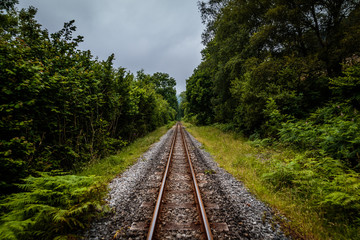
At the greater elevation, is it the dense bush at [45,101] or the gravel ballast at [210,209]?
the dense bush at [45,101]

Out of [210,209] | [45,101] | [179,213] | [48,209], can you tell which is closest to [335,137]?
[210,209]

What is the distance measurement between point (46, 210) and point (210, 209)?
3.38m

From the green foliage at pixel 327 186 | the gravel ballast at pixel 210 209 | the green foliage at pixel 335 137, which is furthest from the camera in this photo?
the green foliage at pixel 335 137

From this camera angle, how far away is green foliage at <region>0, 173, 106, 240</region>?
2.37 metres

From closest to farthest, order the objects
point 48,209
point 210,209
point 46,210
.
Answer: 1. point 48,209
2. point 46,210
3. point 210,209

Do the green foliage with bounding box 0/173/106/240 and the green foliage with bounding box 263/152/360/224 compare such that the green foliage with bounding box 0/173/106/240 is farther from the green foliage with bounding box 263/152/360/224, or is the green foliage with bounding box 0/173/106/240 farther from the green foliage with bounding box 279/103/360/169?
the green foliage with bounding box 279/103/360/169

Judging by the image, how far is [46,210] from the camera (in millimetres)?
2689

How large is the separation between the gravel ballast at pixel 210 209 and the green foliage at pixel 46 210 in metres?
0.46

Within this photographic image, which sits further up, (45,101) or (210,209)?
(45,101)

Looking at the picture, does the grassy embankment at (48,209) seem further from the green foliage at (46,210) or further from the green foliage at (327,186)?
the green foliage at (327,186)

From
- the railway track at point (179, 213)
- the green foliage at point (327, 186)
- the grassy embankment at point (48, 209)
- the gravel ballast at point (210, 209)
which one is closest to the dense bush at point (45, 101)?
the grassy embankment at point (48, 209)

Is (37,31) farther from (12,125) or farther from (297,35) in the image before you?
(297,35)

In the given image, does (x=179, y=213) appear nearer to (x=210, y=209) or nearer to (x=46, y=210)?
(x=210, y=209)

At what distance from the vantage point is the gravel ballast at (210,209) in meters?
2.77
